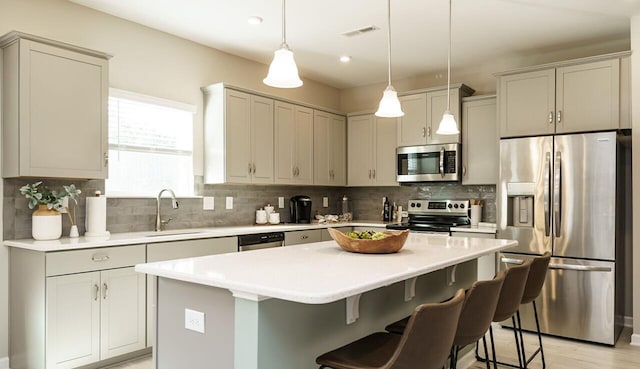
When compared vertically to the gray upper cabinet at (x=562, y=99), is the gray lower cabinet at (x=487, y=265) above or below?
below

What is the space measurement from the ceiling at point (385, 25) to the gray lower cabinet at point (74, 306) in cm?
196

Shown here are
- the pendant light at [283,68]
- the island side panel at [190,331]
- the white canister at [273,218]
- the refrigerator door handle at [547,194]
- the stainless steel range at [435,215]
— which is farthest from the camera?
the white canister at [273,218]

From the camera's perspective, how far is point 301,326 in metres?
2.03

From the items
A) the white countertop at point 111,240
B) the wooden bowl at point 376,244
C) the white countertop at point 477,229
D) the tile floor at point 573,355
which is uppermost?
the wooden bowl at point 376,244

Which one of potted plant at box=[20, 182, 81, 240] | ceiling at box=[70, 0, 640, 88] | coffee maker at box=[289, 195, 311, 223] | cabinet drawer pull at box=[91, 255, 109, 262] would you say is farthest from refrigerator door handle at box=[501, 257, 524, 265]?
potted plant at box=[20, 182, 81, 240]

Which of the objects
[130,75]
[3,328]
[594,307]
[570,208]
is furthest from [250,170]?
[594,307]

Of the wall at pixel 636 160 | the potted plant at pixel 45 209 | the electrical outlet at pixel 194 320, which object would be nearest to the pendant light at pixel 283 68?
the electrical outlet at pixel 194 320

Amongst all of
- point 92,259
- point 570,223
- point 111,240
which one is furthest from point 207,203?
point 570,223

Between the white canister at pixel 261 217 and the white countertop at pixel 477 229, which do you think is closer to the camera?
the white countertop at pixel 477 229

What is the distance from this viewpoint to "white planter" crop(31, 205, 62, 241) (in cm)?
313

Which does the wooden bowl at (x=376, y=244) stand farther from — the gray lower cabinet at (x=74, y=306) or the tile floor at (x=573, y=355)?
the gray lower cabinet at (x=74, y=306)

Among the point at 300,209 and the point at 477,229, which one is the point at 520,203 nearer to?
the point at 477,229

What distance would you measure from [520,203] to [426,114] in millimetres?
1526

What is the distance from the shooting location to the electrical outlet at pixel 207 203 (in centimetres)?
455
